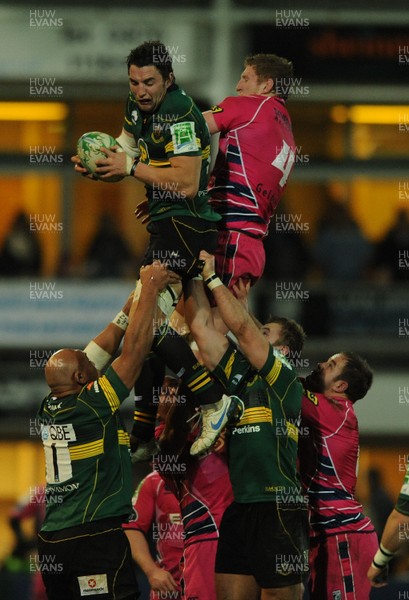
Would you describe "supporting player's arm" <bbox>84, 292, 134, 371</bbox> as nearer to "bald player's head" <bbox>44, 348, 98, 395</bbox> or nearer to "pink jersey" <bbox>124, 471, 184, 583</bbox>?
"bald player's head" <bbox>44, 348, 98, 395</bbox>

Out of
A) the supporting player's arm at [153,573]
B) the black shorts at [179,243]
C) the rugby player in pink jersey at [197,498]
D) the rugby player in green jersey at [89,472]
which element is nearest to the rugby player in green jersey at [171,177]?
the black shorts at [179,243]

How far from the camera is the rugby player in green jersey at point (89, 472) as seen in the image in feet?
26.2

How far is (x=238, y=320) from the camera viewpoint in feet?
27.0

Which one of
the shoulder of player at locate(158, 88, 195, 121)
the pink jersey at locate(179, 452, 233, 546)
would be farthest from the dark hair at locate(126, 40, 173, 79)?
the pink jersey at locate(179, 452, 233, 546)

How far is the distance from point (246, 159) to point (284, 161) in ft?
1.11

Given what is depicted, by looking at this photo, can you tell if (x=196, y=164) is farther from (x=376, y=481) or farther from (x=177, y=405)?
(x=376, y=481)

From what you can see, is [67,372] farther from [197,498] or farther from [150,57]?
[150,57]

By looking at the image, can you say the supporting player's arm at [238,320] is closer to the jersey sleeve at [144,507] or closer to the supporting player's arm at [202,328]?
the supporting player's arm at [202,328]

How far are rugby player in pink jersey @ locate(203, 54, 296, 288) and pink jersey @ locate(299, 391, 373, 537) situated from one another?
1.02 meters

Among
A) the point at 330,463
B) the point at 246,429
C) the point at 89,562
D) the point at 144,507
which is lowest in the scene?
the point at 144,507

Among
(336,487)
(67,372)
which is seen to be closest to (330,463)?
(336,487)

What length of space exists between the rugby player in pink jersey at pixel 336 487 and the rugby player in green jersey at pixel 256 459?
0.52 m

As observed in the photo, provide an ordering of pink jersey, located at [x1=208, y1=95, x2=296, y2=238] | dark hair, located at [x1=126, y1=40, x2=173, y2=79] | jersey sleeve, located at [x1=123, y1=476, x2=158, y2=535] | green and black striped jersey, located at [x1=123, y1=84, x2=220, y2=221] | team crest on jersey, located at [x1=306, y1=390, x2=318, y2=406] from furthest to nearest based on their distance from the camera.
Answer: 1. jersey sleeve, located at [x1=123, y1=476, x2=158, y2=535]
2. team crest on jersey, located at [x1=306, y1=390, x2=318, y2=406]
3. pink jersey, located at [x1=208, y1=95, x2=296, y2=238]
4. green and black striped jersey, located at [x1=123, y1=84, x2=220, y2=221]
5. dark hair, located at [x1=126, y1=40, x2=173, y2=79]

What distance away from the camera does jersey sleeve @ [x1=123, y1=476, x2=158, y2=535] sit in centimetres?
1007
